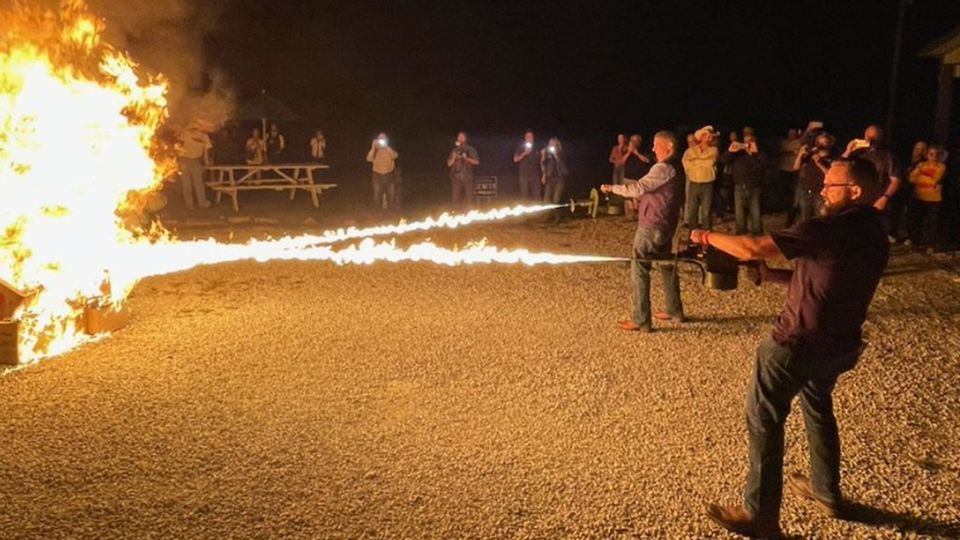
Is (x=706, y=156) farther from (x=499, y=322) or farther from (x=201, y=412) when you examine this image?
(x=201, y=412)

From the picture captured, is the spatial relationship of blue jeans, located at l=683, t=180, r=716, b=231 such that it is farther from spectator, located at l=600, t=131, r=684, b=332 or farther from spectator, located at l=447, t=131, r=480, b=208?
spectator, located at l=600, t=131, r=684, b=332

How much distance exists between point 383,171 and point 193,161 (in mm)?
4474

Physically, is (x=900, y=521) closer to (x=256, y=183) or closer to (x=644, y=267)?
(x=644, y=267)

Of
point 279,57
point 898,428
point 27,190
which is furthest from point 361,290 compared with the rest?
point 279,57

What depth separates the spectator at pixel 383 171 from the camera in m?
18.8

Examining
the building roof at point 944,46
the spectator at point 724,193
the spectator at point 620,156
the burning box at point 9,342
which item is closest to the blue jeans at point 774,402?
the burning box at point 9,342

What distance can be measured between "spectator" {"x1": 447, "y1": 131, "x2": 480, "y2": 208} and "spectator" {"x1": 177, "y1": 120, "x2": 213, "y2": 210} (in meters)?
5.80

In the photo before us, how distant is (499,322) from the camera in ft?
29.9

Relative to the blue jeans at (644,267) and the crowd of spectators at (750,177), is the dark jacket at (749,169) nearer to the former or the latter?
the crowd of spectators at (750,177)

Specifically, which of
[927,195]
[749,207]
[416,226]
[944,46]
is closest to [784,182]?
[944,46]

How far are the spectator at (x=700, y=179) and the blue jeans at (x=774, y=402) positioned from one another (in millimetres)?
9947

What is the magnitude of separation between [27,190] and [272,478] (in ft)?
15.1

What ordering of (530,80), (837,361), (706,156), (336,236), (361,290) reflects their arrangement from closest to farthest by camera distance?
(837,361), (361,290), (706,156), (336,236), (530,80)

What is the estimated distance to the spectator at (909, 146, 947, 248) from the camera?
527 inches
